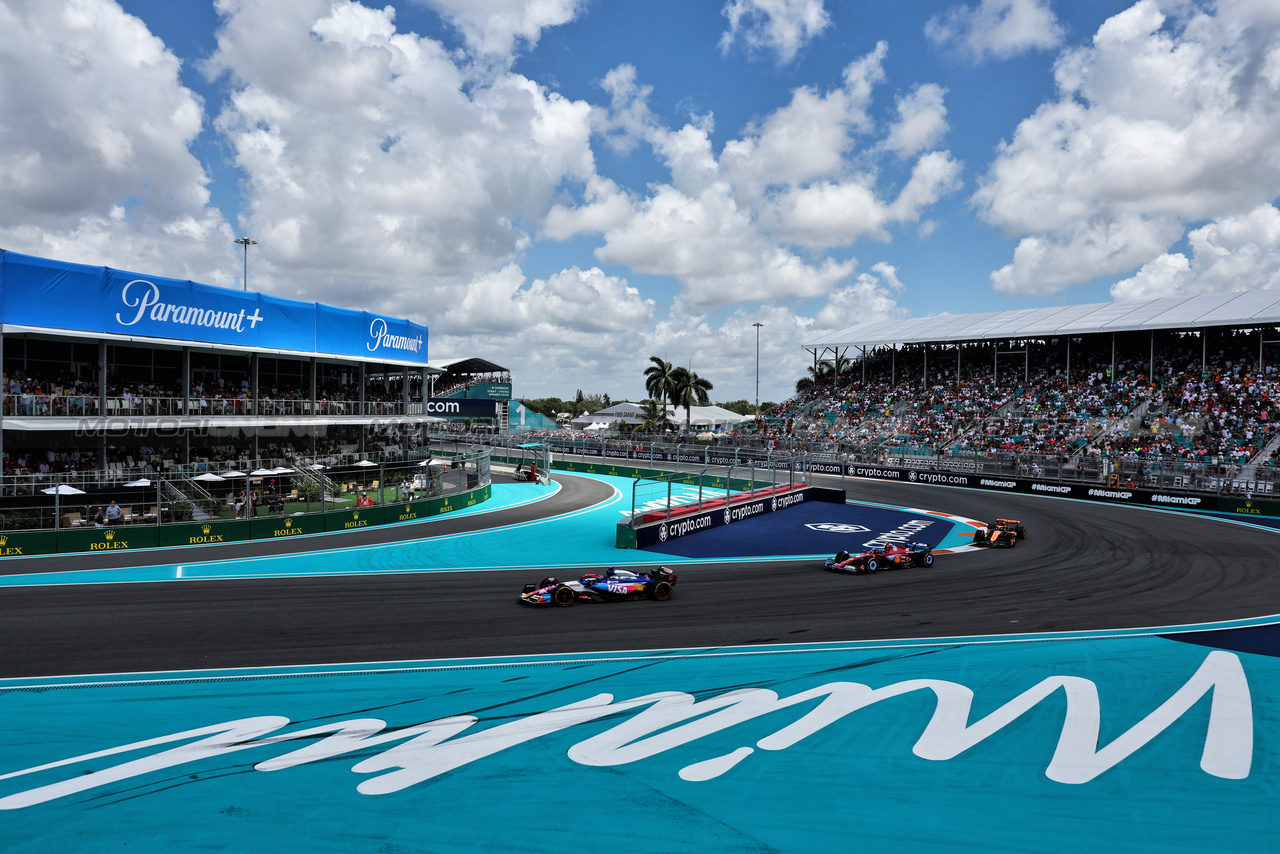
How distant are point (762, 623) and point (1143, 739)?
7177 mm

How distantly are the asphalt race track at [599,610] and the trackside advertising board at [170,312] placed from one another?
12537 mm

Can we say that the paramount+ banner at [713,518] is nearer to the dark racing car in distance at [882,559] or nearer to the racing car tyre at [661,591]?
the dark racing car in distance at [882,559]

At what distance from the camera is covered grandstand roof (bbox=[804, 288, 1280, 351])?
42.7m

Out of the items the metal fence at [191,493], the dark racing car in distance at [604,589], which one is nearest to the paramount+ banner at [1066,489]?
the dark racing car in distance at [604,589]

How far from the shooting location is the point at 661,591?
17.5 metres

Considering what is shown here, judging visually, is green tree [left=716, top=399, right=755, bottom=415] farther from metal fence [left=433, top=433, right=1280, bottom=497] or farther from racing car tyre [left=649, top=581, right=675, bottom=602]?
racing car tyre [left=649, top=581, right=675, bottom=602]

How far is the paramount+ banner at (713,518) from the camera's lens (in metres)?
25.3

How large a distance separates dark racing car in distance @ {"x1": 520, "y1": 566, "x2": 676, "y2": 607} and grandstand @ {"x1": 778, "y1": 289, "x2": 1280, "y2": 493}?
31147 millimetres

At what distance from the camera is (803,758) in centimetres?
955

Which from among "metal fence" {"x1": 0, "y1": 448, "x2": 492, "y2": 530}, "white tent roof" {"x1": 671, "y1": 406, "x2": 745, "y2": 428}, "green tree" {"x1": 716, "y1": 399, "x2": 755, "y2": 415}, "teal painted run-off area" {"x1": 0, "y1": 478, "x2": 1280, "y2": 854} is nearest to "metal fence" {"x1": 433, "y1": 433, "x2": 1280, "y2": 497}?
"metal fence" {"x1": 0, "y1": 448, "x2": 492, "y2": 530}

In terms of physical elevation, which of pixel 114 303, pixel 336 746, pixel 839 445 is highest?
pixel 114 303

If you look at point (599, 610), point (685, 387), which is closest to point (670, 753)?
point (599, 610)

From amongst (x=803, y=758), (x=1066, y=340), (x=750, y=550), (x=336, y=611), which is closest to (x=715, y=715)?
(x=803, y=758)

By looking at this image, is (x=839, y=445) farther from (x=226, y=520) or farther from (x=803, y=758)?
(x=803, y=758)
